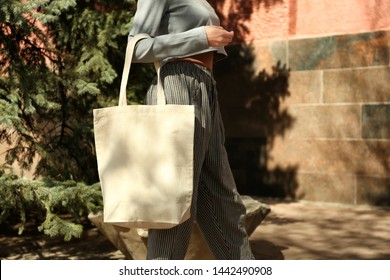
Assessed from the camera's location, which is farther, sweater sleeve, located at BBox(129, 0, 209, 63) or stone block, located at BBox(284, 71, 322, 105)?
stone block, located at BBox(284, 71, 322, 105)

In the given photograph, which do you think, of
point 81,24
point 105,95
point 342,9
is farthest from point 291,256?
point 342,9

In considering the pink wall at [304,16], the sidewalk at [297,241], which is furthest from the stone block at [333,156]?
the pink wall at [304,16]

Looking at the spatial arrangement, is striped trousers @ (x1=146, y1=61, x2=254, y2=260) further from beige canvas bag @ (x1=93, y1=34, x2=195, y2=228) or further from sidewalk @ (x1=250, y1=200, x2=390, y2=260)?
sidewalk @ (x1=250, y1=200, x2=390, y2=260)

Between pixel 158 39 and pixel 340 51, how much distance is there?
490 centimetres

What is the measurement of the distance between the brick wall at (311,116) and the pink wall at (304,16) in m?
0.10

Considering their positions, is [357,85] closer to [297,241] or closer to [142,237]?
[297,241]

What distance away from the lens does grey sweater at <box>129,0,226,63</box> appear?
298cm

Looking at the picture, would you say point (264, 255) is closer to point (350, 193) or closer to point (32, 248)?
point (32, 248)

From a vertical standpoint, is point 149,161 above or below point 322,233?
above


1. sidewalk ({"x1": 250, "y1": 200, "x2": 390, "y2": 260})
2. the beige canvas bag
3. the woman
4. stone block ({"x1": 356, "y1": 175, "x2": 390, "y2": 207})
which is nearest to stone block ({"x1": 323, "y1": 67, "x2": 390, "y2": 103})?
stone block ({"x1": 356, "y1": 175, "x2": 390, "y2": 207})

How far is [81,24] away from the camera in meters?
5.72

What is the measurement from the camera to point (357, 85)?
A: 7430mm

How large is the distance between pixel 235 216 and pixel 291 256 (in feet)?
6.64

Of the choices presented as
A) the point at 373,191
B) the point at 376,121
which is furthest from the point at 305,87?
the point at 373,191
